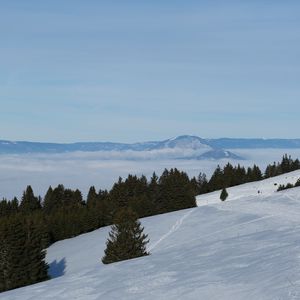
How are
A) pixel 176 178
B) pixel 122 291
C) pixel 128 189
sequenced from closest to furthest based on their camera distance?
pixel 122 291, pixel 176 178, pixel 128 189

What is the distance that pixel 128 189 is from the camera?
10875cm

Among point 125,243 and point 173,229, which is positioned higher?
point 125,243

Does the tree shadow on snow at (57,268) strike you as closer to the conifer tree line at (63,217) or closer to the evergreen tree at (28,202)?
the conifer tree line at (63,217)

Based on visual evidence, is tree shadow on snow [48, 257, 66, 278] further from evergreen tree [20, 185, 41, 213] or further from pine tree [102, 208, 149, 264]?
evergreen tree [20, 185, 41, 213]

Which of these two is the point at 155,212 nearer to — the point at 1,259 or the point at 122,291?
the point at 1,259

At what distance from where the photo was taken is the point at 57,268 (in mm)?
57188

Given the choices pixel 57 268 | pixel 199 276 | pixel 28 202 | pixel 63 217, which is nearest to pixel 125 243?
pixel 57 268

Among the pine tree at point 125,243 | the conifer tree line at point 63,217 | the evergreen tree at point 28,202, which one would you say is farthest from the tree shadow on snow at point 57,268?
the evergreen tree at point 28,202

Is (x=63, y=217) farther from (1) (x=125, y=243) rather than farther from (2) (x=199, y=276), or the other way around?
(2) (x=199, y=276)

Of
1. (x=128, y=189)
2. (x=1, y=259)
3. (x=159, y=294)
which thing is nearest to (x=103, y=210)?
(x=128, y=189)

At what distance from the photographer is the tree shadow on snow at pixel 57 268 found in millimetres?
54094

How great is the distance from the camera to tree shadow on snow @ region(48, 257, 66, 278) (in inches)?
2130

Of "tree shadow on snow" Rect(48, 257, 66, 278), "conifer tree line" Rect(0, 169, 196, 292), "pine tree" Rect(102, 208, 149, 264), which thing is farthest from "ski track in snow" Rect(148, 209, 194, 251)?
"pine tree" Rect(102, 208, 149, 264)

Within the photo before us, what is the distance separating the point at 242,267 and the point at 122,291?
15.2 ft
